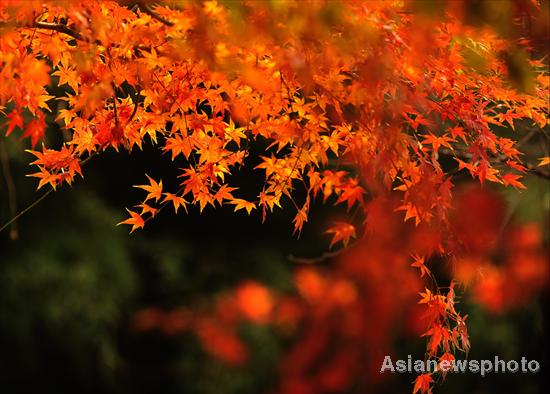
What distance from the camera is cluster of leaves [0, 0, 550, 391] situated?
1.75 meters

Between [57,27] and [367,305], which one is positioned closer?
[57,27]

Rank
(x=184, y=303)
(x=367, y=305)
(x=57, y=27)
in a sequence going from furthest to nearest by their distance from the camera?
(x=184, y=303)
(x=367, y=305)
(x=57, y=27)

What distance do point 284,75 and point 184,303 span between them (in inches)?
192

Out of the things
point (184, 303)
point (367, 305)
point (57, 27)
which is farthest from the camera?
point (184, 303)

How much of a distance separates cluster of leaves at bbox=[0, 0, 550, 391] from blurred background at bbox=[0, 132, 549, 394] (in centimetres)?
285

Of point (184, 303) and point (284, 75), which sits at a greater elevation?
point (284, 75)

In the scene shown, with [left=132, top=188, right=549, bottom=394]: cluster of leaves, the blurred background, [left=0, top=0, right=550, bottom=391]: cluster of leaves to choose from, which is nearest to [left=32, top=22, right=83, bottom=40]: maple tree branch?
[left=0, top=0, right=550, bottom=391]: cluster of leaves

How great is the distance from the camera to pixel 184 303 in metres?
6.87

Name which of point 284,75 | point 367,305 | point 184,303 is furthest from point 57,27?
point 184,303

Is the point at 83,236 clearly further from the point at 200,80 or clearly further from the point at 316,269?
the point at 200,80

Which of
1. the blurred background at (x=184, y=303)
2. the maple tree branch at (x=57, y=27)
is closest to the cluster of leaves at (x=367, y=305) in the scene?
the blurred background at (x=184, y=303)

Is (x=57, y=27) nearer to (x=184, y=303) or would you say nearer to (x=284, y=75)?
(x=284, y=75)

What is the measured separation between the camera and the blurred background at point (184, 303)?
19.2 feet

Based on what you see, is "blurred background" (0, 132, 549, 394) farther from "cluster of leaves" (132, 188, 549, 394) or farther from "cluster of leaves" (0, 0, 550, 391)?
"cluster of leaves" (0, 0, 550, 391)
